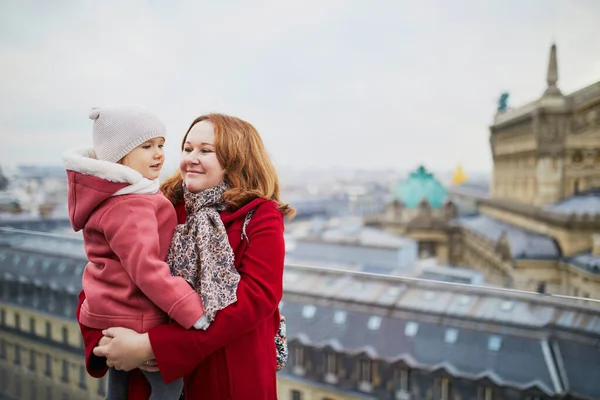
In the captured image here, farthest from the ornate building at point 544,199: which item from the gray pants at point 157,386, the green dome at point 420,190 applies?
the gray pants at point 157,386

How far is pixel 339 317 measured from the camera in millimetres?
1526

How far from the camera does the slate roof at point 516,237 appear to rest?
3.80 metres

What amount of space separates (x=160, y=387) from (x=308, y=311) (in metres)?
0.83

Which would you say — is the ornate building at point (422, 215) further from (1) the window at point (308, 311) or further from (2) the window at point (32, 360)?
(2) the window at point (32, 360)

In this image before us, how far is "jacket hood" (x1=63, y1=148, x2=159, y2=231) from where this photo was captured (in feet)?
2.42

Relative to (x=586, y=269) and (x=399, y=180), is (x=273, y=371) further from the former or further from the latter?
(x=399, y=180)

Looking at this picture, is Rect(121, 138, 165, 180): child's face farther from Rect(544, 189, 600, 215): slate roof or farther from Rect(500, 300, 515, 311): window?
Rect(544, 189, 600, 215): slate roof

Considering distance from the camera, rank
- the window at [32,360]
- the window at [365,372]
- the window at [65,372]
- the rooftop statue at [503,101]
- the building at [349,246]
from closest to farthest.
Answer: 1. the window at [365,372]
2. the window at [65,372]
3. the window at [32,360]
4. the rooftop statue at [503,101]
5. the building at [349,246]

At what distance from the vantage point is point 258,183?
2.73 ft

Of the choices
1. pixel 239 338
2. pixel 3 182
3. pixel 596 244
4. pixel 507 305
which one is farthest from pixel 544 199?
pixel 3 182

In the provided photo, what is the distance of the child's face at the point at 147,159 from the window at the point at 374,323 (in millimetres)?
915

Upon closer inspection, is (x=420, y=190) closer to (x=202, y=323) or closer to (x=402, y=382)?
(x=402, y=382)

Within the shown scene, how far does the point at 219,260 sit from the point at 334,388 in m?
0.96

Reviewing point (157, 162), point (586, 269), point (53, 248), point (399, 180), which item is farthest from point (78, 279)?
point (399, 180)
